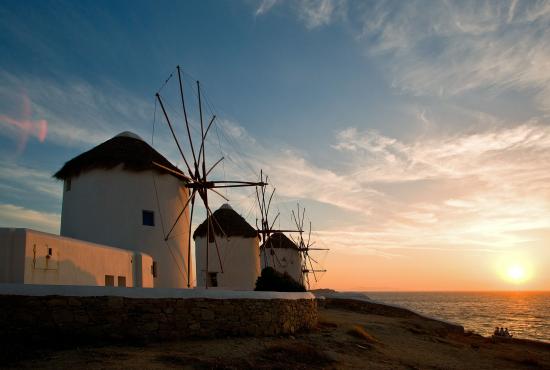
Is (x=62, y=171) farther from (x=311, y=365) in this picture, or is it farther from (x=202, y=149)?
(x=311, y=365)

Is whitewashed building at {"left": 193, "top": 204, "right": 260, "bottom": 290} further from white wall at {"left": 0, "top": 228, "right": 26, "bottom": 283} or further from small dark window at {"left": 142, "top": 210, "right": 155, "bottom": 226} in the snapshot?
white wall at {"left": 0, "top": 228, "right": 26, "bottom": 283}

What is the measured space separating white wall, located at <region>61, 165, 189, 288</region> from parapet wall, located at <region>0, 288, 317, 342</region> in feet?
21.4

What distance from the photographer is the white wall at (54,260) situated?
10453mm

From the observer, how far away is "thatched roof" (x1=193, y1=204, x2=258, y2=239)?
29969 mm

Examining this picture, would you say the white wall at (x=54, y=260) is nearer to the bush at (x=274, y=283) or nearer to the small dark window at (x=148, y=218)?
the small dark window at (x=148, y=218)

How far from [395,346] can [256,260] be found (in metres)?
16.4

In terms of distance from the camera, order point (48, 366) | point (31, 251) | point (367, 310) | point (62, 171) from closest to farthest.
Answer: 1. point (48, 366)
2. point (31, 251)
3. point (62, 171)
4. point (367, 310)

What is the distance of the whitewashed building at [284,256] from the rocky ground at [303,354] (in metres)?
21.4

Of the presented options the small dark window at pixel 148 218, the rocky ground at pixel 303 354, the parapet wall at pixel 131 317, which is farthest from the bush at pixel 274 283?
the small dark window at pixel 148 218

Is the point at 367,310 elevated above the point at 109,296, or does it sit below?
below

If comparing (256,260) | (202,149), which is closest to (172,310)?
(202,149)

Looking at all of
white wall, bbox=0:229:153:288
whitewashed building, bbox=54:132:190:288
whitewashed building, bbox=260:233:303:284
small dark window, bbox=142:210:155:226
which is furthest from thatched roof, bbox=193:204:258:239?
white wall, bbox=0:229:153:288

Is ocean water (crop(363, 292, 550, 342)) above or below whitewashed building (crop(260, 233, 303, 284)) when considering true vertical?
below

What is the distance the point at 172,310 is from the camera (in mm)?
11117
